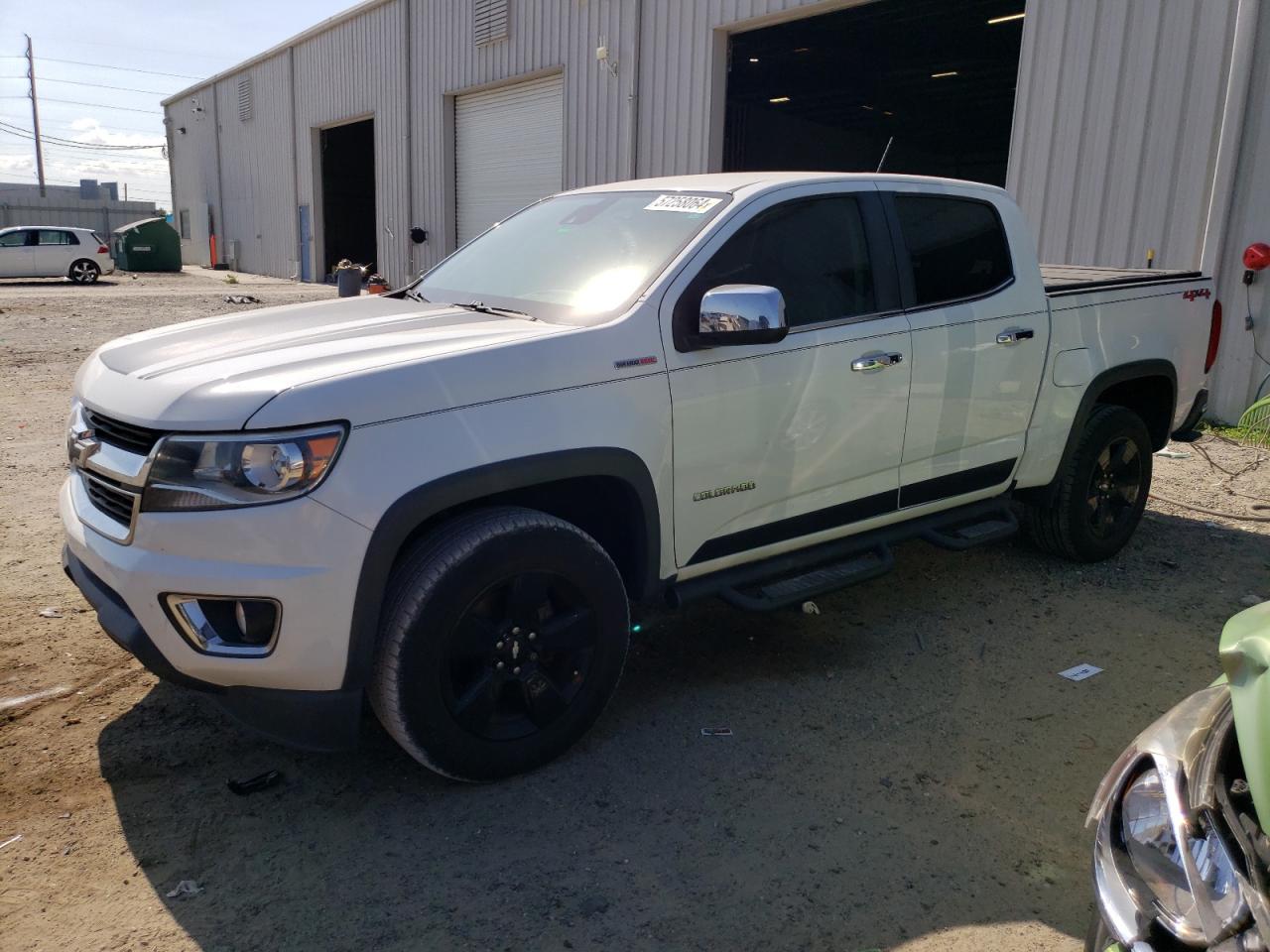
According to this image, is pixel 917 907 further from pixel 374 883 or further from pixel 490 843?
pixel 374 883

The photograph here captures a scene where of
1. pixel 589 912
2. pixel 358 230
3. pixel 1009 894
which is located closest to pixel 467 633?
pixel 589 912

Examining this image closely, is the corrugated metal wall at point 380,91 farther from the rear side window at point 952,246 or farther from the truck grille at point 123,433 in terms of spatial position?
the truck grille at point 123,433

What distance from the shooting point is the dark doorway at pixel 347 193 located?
92.9ft

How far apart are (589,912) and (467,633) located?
2.88 feet

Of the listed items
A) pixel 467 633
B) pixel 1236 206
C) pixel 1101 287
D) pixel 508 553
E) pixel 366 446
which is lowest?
pixel 467 633

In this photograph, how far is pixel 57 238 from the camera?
27.8m

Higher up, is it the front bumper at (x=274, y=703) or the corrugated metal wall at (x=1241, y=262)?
the corrugated metal wall at (x=1241, y=262)

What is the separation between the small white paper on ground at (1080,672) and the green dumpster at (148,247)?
37139mm

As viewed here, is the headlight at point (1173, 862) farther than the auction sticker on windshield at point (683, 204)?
→ No

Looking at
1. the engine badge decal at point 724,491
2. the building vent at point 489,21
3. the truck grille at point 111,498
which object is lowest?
the engine badge decal at point 724,491

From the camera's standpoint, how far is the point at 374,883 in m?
2.81

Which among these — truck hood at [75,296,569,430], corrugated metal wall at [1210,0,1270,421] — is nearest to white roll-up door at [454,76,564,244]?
corrugated metal wall at [1210,0,1270,421]

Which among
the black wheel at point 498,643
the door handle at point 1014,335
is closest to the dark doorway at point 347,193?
the door handle at point 1014,335

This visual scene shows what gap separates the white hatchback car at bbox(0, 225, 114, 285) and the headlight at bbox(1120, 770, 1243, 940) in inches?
1230
